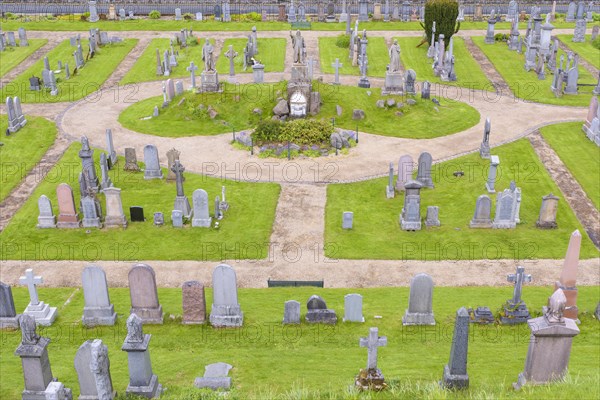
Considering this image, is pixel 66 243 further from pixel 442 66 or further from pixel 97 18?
pixel 97 18

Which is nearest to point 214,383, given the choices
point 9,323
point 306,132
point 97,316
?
point 97,316

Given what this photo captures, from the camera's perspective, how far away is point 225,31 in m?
51.1

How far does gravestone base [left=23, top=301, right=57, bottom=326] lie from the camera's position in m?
16.8

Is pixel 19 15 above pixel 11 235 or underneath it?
above

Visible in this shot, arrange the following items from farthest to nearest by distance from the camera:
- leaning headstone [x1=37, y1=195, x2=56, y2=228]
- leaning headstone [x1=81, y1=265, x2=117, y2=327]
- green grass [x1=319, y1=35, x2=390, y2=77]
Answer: green grass [x1=319, y1=35, x2=390, y2=77]
leaning headstone [x1=37, y1=195, x2=56, y2=228]
leaning headstone [x1=81, y1=265, x2=117, y2=327]

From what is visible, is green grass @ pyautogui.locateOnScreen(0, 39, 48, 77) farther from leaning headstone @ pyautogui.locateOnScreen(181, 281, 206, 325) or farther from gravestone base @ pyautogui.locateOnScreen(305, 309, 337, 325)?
gravestone base @ pyautogui.locateOnScreen(305, 309, 337, 325)

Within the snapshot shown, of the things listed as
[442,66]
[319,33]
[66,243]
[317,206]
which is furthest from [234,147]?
[319,33]

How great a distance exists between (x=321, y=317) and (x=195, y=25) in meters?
40.7

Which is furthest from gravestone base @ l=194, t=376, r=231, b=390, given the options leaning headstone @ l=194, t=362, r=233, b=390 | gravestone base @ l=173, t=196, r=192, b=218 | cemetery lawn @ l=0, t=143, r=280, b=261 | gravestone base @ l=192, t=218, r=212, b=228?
gravestone base @ l=173, t=196, r=192, b=218

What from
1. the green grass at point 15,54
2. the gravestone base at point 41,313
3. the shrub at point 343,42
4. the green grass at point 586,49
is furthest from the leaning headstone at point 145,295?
the green grass at point 586,49

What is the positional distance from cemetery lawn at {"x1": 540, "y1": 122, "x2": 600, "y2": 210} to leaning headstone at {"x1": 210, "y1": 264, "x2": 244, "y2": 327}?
1452 cm

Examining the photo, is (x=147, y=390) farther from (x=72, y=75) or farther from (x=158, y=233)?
(x=72, y=75)

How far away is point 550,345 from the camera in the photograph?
1317cm

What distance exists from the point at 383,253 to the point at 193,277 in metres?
6.11
